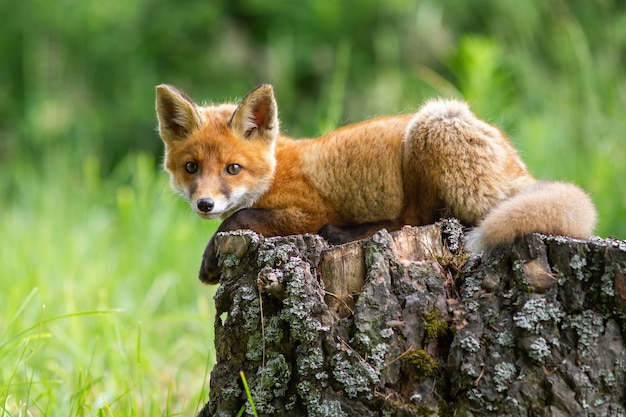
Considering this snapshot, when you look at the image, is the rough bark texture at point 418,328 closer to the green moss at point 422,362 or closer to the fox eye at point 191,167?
the green moss at point 422,362

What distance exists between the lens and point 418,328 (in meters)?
3.23

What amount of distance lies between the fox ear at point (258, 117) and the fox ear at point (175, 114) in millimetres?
262

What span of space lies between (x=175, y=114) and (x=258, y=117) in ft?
1.86

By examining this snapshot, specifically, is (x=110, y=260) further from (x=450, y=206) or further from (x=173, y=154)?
→ (x=450, y=206)

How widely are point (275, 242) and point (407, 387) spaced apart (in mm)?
870

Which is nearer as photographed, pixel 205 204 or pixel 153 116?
pixel 205 204

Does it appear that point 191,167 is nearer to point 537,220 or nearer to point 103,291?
point 103,291

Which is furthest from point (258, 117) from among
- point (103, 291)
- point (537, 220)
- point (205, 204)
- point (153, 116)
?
point (153, 116)

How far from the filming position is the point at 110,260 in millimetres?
7586

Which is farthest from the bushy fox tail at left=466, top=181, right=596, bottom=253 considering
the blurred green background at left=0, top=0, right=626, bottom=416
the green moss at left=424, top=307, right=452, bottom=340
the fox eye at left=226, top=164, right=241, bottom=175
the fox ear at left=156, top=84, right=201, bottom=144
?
the fox ear at left=156, top=84, right=201, bottom=144

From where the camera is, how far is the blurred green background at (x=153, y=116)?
18.4 feet

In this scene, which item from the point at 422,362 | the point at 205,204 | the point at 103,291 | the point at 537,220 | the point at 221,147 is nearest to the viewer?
the point at 422,362

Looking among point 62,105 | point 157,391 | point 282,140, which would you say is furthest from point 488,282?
point 62,105

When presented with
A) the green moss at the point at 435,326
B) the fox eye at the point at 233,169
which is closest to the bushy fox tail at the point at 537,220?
the green moss at the point at 435,326
